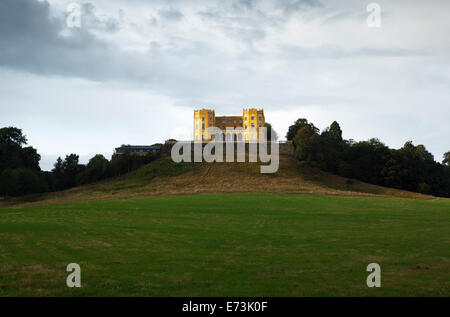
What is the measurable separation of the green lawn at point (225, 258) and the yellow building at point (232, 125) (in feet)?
297

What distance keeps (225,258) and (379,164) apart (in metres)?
86.7

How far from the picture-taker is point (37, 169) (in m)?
104

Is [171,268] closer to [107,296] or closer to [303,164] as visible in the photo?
[107,296]

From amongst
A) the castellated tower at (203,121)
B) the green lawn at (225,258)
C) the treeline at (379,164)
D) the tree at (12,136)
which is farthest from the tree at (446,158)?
the tree at (12,136)

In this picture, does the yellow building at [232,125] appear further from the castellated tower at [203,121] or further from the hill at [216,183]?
the hill at [216,183]

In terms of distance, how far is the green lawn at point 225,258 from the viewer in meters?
12.2

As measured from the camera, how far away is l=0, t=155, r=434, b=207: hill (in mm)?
69188

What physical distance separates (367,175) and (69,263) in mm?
89123

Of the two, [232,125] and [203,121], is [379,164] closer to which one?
[232,125]

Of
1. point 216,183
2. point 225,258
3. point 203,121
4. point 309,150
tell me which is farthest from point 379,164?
point 225,258

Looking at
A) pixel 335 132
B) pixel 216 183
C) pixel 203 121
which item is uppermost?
pixel 203 121

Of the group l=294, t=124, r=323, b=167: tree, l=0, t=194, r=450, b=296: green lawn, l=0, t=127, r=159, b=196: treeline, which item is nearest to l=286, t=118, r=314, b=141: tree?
l=294, t=124, r=323, b=167: tree

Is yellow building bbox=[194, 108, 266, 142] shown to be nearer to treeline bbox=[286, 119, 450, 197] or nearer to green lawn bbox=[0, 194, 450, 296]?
treeline bbox=[286, 119, 450, 197]

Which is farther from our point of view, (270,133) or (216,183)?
(270,133)
